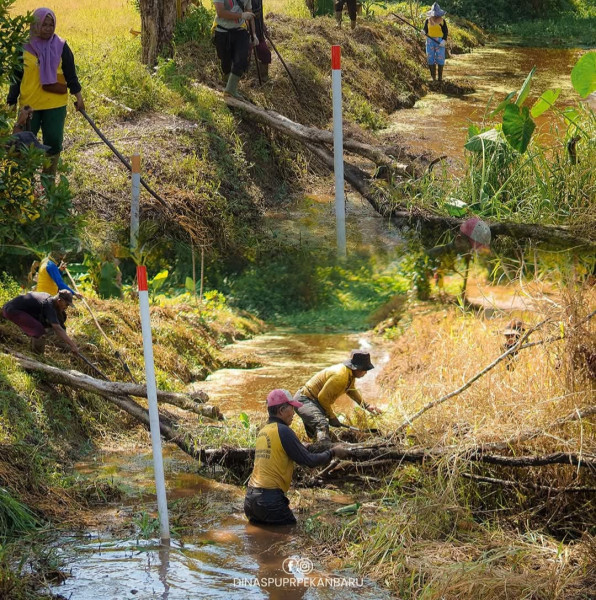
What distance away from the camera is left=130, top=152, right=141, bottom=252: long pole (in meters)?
11.3

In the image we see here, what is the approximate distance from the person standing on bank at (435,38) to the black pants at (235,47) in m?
7.10

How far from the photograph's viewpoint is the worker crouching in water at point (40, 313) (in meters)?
8.93

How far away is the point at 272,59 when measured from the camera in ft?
55.7

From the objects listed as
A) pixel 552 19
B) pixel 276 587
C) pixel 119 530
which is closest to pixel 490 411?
pixel 276 587

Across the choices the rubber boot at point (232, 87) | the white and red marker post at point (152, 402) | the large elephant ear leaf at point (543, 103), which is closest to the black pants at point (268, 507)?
the white and red marker post at point (152, 402)

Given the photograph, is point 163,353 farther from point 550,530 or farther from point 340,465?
point 550,530

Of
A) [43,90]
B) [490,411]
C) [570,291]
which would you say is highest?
[43,90]

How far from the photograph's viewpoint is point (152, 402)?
269 inches

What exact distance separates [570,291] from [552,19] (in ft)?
81.4

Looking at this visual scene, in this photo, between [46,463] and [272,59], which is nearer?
[46,463]

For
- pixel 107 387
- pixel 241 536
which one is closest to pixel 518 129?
pixel 107 387

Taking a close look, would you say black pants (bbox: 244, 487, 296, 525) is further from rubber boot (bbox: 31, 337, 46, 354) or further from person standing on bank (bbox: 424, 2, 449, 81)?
person standing on bank (bbox: 424, 2, 449, 81)

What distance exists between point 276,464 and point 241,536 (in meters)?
0.55

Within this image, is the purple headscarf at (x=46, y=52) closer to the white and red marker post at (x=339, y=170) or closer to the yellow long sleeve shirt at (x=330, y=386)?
the white and red marker post at (x=339, y=170)
